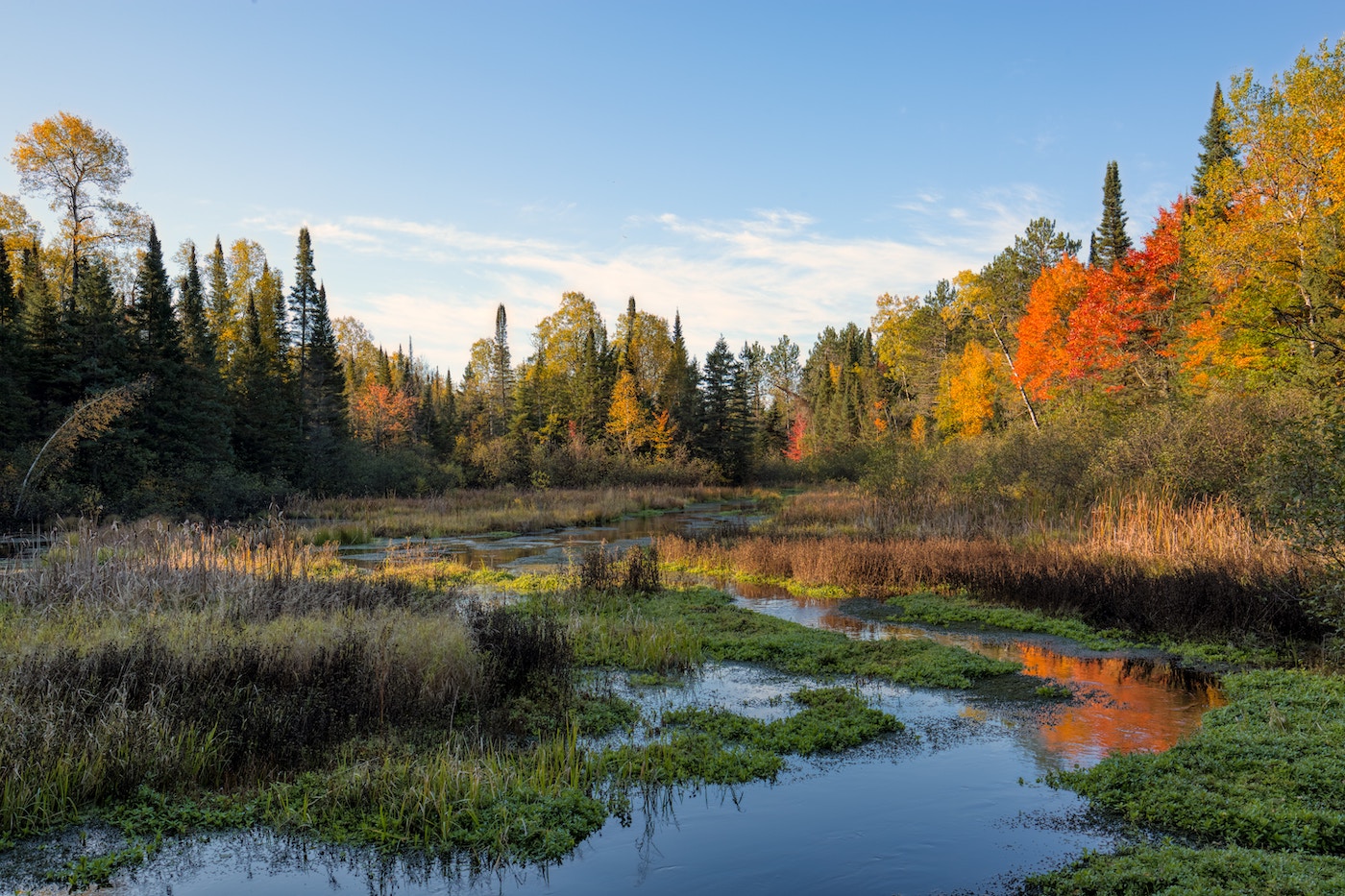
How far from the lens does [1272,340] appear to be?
22.5 meters

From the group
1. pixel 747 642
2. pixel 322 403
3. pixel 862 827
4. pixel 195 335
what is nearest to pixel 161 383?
pixel 195 335

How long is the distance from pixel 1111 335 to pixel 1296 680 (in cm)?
3135

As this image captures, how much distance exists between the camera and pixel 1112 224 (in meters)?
47.4

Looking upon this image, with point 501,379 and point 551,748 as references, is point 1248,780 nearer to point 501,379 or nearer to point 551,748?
point 551,748

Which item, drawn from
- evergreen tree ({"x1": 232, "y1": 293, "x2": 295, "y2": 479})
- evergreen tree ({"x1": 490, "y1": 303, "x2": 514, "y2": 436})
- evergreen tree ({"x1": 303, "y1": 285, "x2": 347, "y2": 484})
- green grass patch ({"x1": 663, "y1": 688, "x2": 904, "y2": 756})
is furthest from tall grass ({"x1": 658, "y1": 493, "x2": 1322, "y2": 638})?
evergreen tree ({"x1": 490, "y1": 303, "x2": 514, "y2": 436})

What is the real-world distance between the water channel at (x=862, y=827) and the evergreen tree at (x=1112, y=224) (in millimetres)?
45532

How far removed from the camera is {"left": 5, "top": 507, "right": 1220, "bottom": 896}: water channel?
471 centimetres

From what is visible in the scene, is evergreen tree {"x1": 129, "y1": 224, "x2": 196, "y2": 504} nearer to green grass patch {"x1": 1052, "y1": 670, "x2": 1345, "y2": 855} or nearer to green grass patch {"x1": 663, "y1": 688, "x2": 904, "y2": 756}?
green grass patch {"x1": 663, "y1": 688, "x2": 904, "y2": 756}

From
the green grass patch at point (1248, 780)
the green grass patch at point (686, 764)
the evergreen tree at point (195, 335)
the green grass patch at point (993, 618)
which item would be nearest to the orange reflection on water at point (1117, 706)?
the green grass patch at point (1248, 780)

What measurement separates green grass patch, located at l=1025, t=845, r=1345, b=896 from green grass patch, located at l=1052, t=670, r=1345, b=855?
0.42 metres

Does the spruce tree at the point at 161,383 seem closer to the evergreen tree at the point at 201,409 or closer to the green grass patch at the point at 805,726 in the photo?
the evergreen tree at the point at 201,409

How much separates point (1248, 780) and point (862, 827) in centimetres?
274

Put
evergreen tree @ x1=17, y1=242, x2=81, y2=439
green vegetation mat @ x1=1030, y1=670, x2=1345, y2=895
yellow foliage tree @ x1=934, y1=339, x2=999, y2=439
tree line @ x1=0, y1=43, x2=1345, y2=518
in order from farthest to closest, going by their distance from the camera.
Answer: yellow foliage tree @ x1=934, y1=339, x2=999, y2=439 < evergreen tree @ x1=17, y1=242, x2=81, y2=439 < tree line @ x1=0, y1=43, x2=1345, y2=518 < green vegetation mat @ x1=1030, y1=670, x2=1345, y2=895

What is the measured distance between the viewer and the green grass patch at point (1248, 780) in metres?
4.80
